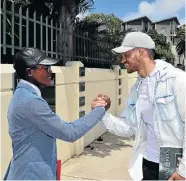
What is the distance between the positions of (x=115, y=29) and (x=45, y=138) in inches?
365

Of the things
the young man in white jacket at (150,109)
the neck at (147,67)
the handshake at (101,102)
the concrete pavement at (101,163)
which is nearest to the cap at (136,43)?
the young man in white jacket at (150,109)

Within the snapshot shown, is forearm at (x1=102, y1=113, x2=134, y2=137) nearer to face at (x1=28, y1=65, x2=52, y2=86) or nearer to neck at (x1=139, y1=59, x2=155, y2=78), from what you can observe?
neck at (x1=139, y1=59, x2=155, y2=78)

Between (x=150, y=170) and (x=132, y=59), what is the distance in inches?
32.2

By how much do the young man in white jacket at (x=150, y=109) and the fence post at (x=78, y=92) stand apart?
11.4 ft

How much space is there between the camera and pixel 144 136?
2.69 metres

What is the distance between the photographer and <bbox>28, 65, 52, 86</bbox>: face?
2.20 meters

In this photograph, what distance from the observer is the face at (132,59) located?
2.61 meters

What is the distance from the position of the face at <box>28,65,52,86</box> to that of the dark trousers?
0.98 meters

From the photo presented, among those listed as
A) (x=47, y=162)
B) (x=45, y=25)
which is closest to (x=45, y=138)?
(x=47, y=162)

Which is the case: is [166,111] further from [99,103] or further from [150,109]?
[99,103]

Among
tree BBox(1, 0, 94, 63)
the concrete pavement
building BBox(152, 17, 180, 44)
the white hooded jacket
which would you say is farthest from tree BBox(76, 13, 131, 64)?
building BBox(152, 17, 180, 44)

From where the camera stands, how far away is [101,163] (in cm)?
599

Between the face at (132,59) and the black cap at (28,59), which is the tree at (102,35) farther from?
the black cap at (28,59)

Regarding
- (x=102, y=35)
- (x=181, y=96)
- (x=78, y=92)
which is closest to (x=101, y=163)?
(x=78, y=92)
